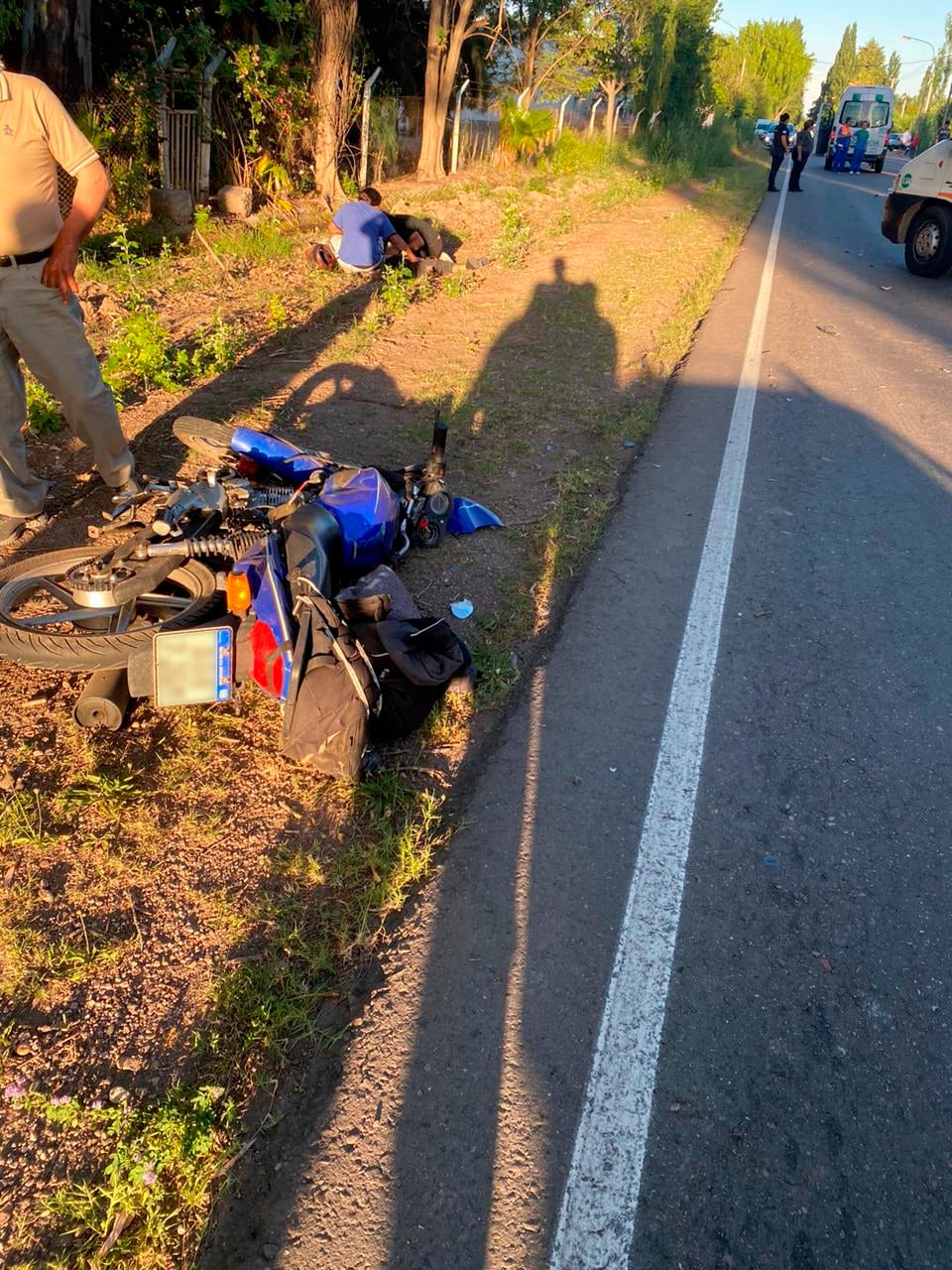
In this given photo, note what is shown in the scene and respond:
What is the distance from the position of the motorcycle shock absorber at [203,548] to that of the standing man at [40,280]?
1.23 metres

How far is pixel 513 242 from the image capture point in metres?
12.9

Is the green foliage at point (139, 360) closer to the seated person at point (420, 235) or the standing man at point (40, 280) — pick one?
the standing man at point (40, 280)

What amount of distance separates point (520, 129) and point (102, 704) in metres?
23.5

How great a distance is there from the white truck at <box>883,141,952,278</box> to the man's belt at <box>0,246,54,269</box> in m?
12.9

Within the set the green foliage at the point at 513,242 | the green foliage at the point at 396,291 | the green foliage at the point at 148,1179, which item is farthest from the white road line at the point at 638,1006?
the green foliage at the point at 513,242

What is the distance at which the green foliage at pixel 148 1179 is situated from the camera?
187 cm

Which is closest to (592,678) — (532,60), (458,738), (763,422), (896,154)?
(458,738)

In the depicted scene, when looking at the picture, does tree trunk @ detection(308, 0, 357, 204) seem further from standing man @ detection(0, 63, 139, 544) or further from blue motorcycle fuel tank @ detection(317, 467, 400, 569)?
blue motorcycle fuel tank @ detection(317, 467, 400, 569)

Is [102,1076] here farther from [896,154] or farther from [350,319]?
[896,154]

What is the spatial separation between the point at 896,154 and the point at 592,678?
73.5 metres

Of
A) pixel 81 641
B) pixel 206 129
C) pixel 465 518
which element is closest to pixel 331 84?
pixel 206 129

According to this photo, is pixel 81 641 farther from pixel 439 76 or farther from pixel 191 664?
pixel 439 76

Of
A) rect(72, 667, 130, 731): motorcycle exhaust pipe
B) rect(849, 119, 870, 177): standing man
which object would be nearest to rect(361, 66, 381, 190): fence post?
rect(72, 667, 130, 731): motorcycle exhaust pipe

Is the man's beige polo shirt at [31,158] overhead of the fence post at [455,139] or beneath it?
beneath
